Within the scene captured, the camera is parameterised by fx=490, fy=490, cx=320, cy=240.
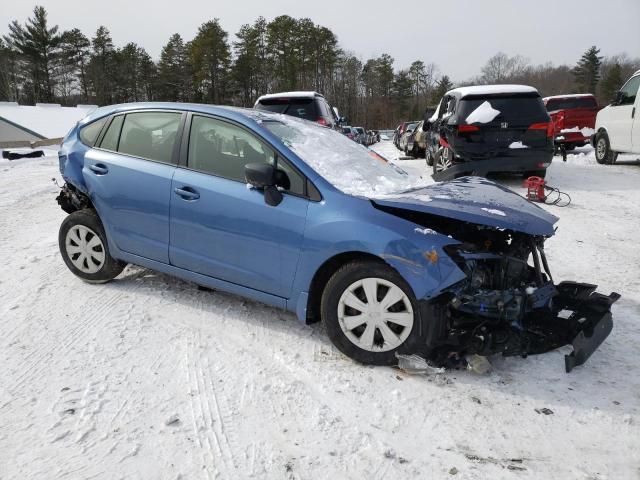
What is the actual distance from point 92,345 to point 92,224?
1.34m

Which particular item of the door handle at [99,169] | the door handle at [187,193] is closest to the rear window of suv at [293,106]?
the door handle at [99,169]

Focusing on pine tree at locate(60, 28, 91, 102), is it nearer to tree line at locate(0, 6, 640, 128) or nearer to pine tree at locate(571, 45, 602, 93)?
tree line at locate(0, 6, 640, 128)

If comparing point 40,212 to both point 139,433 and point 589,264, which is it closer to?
point 139,433

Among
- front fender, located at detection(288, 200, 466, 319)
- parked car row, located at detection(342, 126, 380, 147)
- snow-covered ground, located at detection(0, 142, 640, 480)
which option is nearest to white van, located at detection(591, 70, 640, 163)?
parked car row, located at detection(342, 126, 380, 147)

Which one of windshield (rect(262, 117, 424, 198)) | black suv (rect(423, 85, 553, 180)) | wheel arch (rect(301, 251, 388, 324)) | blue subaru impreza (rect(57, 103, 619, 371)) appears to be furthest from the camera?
black suv (rect(423, 85, 553, 180))

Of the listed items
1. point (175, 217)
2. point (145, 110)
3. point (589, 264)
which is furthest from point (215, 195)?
point (589, 264)

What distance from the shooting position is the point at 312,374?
3.14m

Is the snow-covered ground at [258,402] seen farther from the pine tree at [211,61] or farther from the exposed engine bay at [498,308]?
the pine tree at [211,61]

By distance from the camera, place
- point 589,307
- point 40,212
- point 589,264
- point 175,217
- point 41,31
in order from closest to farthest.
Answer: point 589,307 < point 175,217 < point 589,264 < point 40,212 < point 41,31

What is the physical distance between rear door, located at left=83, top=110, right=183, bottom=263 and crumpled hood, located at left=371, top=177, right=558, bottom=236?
183cm

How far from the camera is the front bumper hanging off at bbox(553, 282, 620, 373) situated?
120 inches

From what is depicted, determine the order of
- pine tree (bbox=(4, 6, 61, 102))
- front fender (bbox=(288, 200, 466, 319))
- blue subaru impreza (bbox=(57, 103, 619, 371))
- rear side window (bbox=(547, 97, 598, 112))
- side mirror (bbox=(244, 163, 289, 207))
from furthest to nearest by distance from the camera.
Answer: pine tree (bbox=(4, 6, 61, 102)) < rear side window (bbox=(547, 97, 598, 112)) < side mirror (bbox=(244, 163, 289, 207)) < blue subaru impreza (bbox=(57, 103, 619, 371)) < front fender (bbox=(288, 200, 466, 319))

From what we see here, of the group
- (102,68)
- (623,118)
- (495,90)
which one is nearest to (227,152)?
(495,90)

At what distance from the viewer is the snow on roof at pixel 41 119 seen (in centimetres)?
2611
